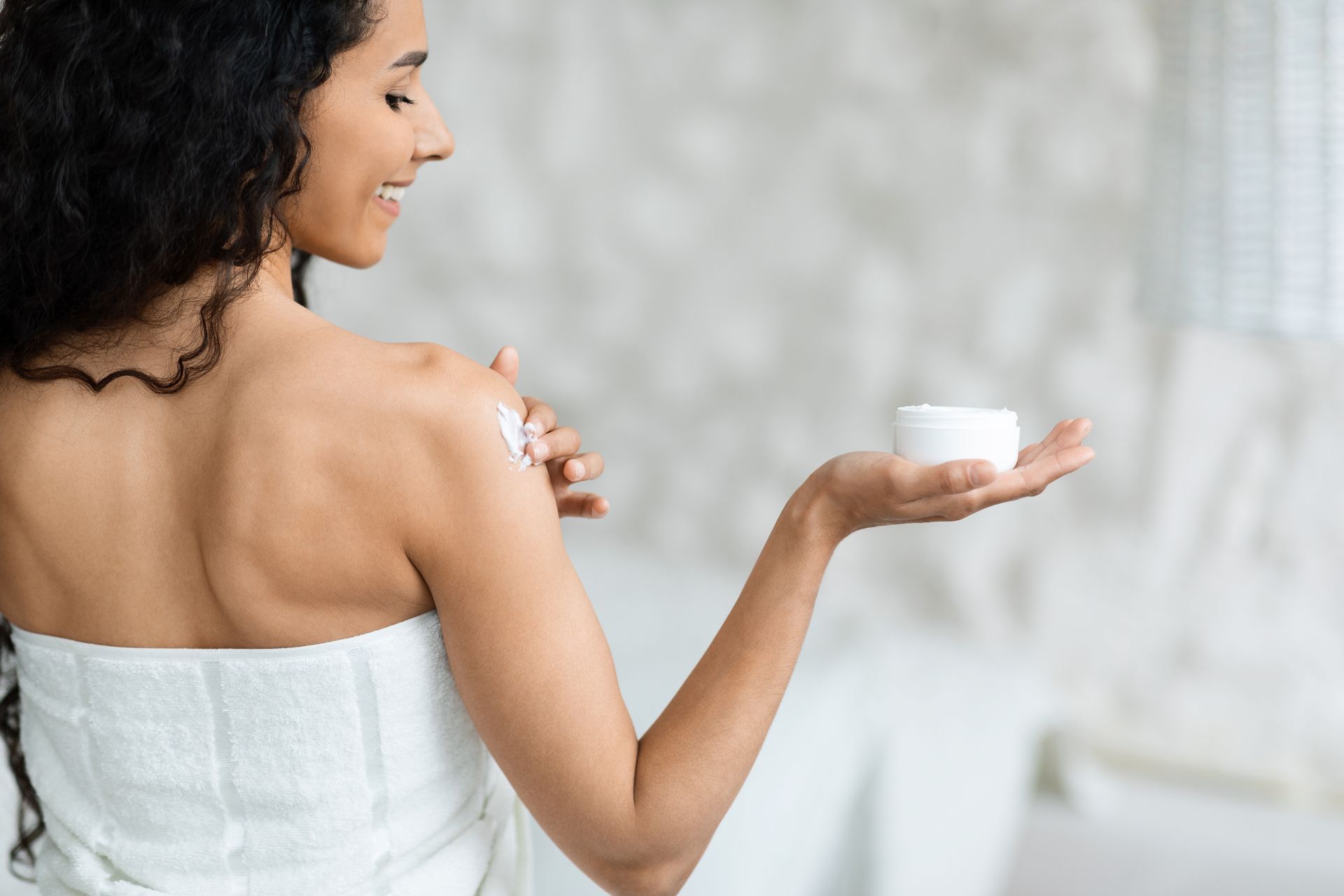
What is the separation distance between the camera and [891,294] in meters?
2.38

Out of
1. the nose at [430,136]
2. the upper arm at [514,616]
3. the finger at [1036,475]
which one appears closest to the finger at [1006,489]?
the finger at [1036,475]

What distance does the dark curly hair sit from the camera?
0.78 meters

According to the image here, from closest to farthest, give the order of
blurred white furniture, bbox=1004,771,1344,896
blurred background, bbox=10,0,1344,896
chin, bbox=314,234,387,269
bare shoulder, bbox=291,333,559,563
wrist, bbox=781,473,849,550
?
bare shoulder, bbox=291,333,559,563, wrist, bbox=781,473,849,550, chin, bbox=314,234,387,269, blurred background, bbox=10,0,1344,896, blurred white furniture, bbox=1004,771,1344,896

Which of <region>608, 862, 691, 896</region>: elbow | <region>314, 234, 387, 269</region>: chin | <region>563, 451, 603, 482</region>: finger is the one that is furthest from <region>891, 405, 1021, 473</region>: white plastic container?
<region>314, 234, 387, 269</region>: chin

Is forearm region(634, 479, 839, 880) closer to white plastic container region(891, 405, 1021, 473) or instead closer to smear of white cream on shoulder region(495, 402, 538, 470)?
white plastic container region(891, 405, 1021, 473)

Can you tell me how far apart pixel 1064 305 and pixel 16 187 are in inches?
73.6

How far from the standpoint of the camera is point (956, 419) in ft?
2.90

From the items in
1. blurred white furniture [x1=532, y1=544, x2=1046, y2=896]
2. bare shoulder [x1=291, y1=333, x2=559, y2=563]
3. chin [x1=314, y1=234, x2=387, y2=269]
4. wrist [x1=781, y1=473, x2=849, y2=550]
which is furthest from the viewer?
blurred white furniture [x1=532, y1=544, x2=1046, y2=896]

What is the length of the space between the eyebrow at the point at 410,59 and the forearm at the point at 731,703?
1.48ft

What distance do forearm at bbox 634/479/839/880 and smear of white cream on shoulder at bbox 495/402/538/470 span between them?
0.19 m

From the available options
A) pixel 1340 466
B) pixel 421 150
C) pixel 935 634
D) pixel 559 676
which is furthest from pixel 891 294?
pixel 559 676

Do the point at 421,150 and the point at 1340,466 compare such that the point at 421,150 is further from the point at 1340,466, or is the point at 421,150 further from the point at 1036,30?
the point at 1340,466

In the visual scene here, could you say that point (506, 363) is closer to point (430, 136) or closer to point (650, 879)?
point (430, 136)

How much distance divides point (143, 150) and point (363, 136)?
0.56 feet
